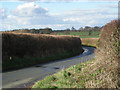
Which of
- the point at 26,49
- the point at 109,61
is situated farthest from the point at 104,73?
the point at 26,49

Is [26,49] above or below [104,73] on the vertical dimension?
below

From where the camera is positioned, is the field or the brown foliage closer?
the brown foliage

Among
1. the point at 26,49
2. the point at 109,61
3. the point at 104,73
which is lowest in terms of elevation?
the point at 26,49

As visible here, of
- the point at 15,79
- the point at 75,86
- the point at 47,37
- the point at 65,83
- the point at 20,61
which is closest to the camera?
the point at 75,86

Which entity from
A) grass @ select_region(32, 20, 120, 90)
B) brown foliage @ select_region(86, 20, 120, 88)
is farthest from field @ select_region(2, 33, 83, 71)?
brown foliage @ select_region(86, 20, 120, 88)

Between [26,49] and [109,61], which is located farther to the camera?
[26,49]

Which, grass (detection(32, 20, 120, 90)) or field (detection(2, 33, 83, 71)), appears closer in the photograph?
grass (detection(32, 20, 120, 90))

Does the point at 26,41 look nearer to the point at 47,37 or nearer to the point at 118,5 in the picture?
the point at 47,37

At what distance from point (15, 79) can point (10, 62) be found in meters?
7.06

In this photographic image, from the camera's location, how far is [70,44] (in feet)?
137

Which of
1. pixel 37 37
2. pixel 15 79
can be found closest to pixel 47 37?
pixel 37 37

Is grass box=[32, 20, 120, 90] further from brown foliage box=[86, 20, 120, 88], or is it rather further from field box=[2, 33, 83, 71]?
field box=[2, 33, 83, 71]

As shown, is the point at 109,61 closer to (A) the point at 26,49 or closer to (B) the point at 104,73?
(B) the point at 104,73

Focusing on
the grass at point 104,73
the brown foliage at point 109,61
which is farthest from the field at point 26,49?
the brown foliage at point 109,61
